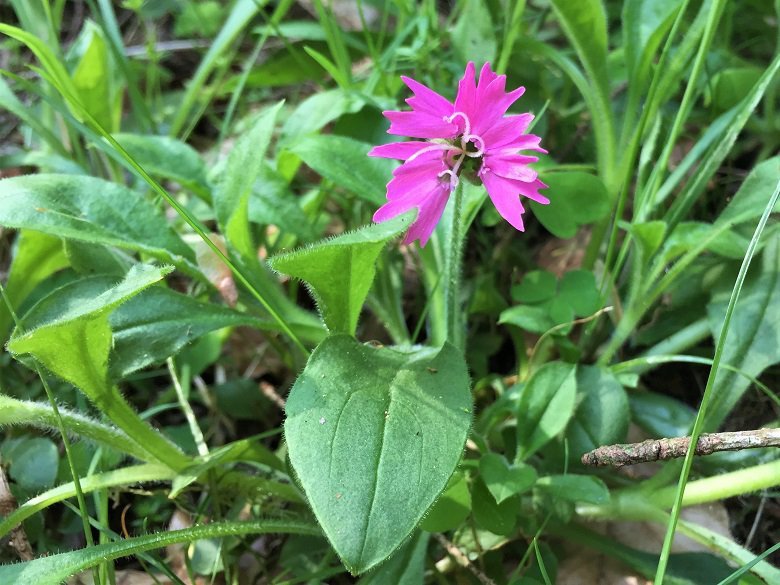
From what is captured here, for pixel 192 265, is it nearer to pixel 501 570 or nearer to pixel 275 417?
pixel 275 417

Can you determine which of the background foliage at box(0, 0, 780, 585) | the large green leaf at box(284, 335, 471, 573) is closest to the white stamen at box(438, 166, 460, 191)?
the background foliage at box(0, 0, 780, 585)

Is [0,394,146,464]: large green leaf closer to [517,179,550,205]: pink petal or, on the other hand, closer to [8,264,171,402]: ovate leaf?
[8,264,171,402]: ovate leaf

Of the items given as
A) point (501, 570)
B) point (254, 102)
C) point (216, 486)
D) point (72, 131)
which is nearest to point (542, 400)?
point (501, 570)

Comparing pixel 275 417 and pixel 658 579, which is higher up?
pixel 658 579

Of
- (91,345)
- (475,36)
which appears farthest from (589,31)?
(91,345)

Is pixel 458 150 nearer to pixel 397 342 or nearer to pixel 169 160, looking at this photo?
pixel 397 342

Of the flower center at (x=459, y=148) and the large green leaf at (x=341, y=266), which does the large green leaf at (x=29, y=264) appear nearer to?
the large green leaf at (x=341, y=266)

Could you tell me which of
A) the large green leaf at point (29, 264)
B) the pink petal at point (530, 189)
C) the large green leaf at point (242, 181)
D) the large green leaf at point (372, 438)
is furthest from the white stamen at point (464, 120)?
the large green leaf at point (29, 264)
